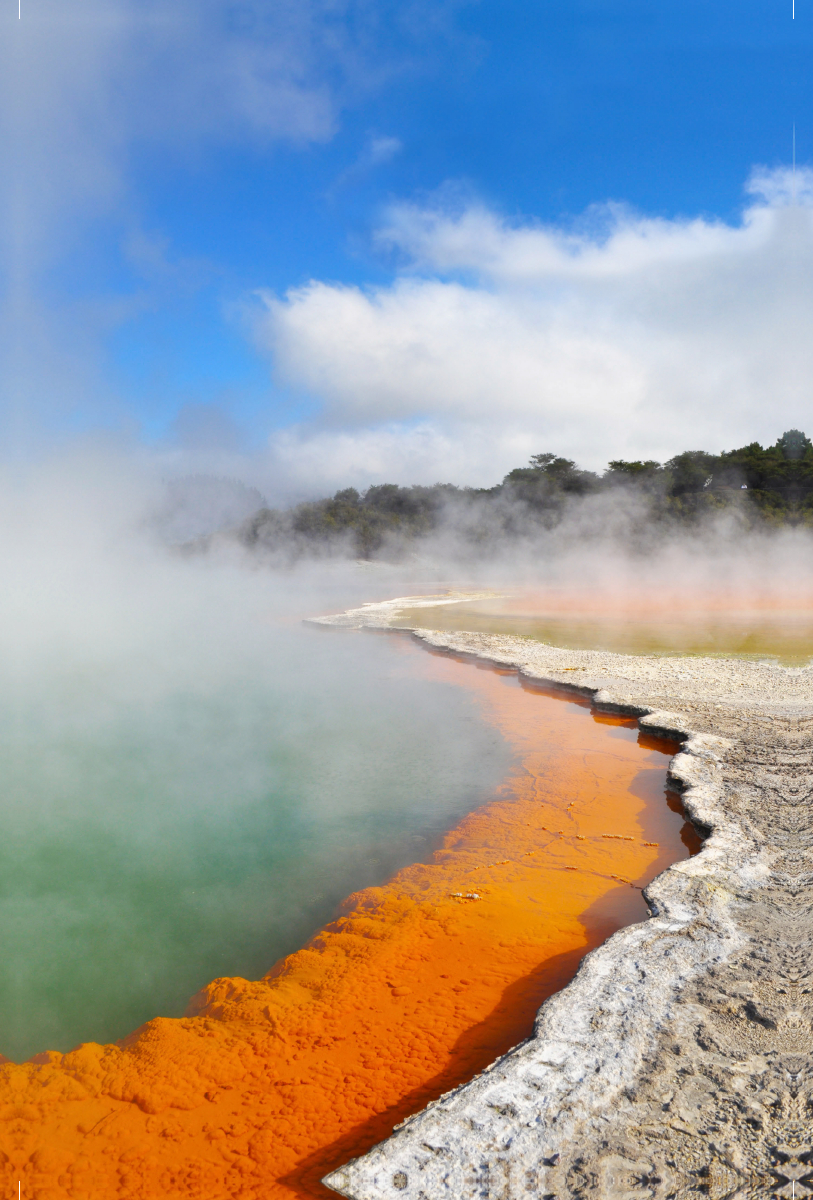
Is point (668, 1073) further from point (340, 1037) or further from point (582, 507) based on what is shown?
point (582, 507)

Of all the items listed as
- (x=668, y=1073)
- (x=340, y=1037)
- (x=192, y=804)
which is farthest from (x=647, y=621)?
(x=668, y=1073)

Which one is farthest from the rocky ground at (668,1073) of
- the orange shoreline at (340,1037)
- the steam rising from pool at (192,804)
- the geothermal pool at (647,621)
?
the geothermal pool at (647,621)

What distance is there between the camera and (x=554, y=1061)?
1.87 meters

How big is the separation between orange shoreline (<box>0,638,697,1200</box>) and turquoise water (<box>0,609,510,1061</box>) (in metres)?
0.25

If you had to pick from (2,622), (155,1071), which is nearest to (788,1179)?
(155,1071)

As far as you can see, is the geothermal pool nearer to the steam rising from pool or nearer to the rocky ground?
the steam rising from pool

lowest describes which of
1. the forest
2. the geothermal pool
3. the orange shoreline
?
the orange shoreline

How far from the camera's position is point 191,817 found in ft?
13.9

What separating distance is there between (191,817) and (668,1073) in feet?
10.2

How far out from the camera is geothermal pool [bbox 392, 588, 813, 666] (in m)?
8.86

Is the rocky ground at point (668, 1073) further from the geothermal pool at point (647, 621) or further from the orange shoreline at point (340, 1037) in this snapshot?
the geothermal pool at point (647, 621)

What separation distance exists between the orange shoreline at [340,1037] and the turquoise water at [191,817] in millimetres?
248

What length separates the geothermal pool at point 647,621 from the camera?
8859 millimetres

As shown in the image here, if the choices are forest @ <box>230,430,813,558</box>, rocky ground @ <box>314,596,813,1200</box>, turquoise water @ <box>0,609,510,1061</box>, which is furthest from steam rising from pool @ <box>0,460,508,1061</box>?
forest @ <box>230,430,813,558</box>
